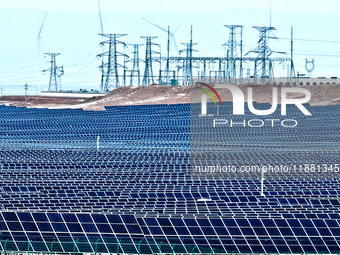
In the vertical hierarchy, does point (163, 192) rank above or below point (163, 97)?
below

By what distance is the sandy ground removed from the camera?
477 feet

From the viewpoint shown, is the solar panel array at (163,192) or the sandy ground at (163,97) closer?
the solar panel array at (163,192)

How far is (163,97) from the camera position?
15888 centimetres

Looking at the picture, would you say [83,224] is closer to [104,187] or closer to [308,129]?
[104,187]

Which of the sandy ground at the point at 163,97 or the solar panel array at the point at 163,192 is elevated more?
the sandy ground at the point at 163,97

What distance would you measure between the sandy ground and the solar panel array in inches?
2083

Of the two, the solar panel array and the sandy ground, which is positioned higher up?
the sandy ground

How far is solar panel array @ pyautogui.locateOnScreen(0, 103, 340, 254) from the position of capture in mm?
34562

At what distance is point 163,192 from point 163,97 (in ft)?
371

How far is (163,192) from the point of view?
46094 mm

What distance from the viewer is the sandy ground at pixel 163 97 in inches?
5719

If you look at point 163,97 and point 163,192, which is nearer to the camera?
point 163,192

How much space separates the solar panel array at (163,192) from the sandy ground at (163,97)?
52.9 m

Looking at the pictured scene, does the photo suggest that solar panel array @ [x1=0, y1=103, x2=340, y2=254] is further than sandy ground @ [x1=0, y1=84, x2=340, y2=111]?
No
